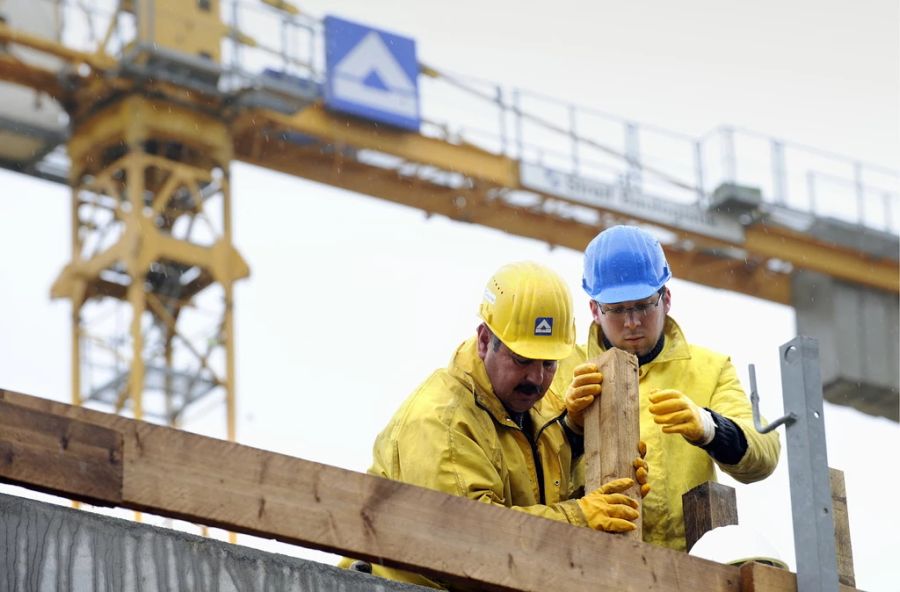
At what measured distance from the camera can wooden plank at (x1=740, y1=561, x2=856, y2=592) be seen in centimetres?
472

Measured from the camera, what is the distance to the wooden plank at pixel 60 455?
151 inches

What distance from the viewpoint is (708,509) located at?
Answer: 18.0ft

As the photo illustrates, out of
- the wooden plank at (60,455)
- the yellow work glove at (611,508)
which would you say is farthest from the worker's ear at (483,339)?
the wooden plank at (60,455)

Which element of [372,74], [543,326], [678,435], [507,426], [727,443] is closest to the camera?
[507,426]

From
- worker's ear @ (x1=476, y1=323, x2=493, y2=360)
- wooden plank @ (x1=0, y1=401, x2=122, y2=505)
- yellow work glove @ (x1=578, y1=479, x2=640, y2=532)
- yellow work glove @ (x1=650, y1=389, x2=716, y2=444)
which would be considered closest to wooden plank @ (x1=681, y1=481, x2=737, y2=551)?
yellow work glove @ (x1=650, y1=389, x2=716, y2=444)

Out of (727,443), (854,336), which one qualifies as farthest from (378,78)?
(727,443)

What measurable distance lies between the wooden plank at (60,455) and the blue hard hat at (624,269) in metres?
2.59

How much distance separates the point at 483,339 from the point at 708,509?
32.7 inches

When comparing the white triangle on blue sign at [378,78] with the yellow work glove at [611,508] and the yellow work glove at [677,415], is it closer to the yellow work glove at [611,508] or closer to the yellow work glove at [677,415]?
the yellow work glove at [677,415]

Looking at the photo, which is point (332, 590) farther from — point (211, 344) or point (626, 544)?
point (211, 344)

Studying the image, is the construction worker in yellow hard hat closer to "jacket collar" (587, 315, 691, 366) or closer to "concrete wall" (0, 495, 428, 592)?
"jacket collar" (587, 315, 691, 366)

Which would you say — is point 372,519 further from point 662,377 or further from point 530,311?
point 662,377

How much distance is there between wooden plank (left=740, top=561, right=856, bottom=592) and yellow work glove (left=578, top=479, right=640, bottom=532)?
39cm

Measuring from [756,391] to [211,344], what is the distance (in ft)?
91.2
